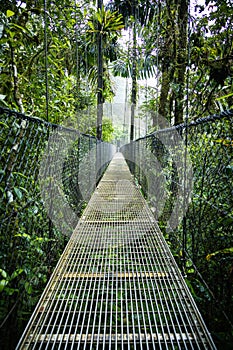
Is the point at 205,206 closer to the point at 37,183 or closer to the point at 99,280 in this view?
the point at 99,280

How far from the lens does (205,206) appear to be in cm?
118

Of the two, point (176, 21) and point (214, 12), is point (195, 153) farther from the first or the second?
point (176, 21)

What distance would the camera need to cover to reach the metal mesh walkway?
0.89m

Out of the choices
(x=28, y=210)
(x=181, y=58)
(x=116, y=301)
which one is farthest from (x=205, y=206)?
(x=181, y=58)

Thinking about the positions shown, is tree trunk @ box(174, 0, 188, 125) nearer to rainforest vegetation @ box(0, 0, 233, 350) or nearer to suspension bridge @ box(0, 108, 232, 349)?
rainforest vegetation @ box(0, 0, 233, 350)

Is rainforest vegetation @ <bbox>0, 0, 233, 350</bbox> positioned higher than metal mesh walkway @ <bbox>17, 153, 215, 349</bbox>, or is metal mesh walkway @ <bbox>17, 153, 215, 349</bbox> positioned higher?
rainforest vegetation @ <bbox>0, 0, 233, 350</bbox>

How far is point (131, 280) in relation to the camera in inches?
50.0

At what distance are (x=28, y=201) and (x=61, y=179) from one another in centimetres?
58

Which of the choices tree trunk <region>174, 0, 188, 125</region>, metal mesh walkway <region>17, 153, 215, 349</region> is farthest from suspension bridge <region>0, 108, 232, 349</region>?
tree trunk <region>174, 0, 188, 125</region>

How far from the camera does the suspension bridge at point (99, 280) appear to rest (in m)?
0.90

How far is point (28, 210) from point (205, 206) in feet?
2.49

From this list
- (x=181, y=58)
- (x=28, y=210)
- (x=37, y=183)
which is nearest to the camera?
(x=28, y=210)

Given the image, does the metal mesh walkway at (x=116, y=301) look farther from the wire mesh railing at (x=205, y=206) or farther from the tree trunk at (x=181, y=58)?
the tree trunk at (x=181, y=58)

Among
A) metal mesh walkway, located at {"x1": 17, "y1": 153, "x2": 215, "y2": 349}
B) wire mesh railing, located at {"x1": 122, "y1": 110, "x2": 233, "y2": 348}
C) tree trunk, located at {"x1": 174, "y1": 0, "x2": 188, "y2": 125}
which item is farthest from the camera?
tree trunk, located at {"x1": 174, "y1": 0, "x2": 188, "y2": 125}
